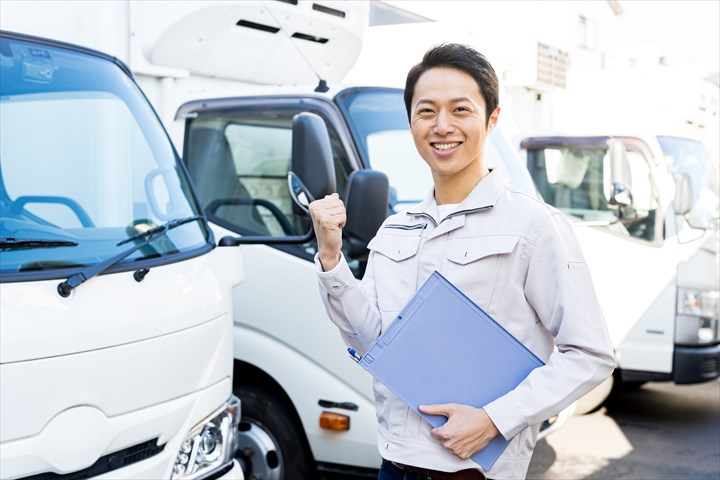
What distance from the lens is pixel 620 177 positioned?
6484 millimetres

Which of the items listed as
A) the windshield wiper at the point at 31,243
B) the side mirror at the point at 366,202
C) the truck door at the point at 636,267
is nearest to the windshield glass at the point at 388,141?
the side mirror at the point at 366,202

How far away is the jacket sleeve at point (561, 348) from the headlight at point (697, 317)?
485cm

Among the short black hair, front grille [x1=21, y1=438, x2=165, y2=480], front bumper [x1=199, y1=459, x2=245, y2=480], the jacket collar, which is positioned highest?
the short black hair

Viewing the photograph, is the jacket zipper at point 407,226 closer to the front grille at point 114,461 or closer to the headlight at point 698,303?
the front grille at point 114,461

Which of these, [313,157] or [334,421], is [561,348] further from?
[334,421]

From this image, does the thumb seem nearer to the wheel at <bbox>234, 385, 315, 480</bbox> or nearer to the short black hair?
the short black hair

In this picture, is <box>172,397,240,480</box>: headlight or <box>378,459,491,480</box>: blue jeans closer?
<box>378,459,491,480</box>: blue jeans

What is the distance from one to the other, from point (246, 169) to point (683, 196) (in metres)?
3.55

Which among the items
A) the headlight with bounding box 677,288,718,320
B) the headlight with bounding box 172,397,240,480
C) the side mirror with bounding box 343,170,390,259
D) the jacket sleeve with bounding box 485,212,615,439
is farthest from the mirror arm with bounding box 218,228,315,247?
the headlight with bounding box 677,288,718,320

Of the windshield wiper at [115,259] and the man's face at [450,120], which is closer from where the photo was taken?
the man's face at [450,120]

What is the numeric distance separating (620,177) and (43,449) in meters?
5.04

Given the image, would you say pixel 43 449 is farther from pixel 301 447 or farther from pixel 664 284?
pixel 664 284

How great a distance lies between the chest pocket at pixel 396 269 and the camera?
208cm

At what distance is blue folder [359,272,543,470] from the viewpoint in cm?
191
